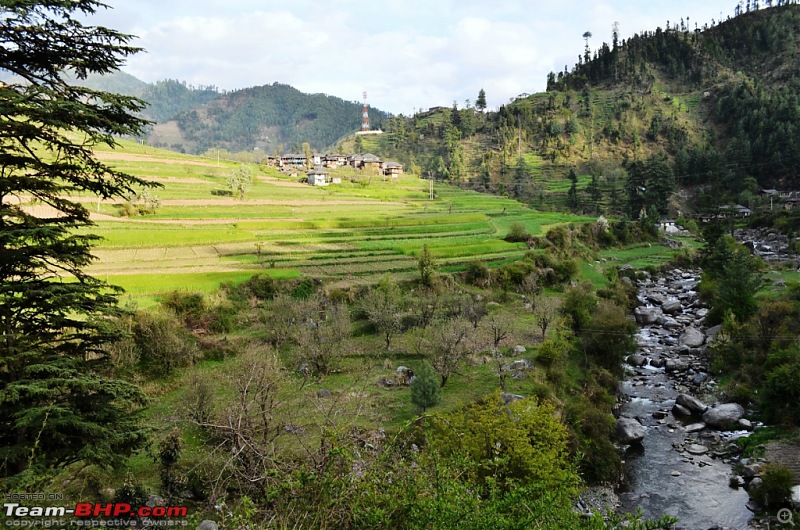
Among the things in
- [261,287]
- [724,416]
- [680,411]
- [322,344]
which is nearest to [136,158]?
[261,287]

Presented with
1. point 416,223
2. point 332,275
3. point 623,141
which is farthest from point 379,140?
point 332,275

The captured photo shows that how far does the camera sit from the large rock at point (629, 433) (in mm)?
22891

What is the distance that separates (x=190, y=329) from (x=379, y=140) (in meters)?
138

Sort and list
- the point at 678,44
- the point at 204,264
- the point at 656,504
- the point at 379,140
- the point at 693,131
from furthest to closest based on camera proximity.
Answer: the point at 379,140 → the point at 678,44 → the point at 693,131 → the point at 204,264 → the point at 656,504

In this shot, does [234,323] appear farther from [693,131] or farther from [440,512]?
[693,131]

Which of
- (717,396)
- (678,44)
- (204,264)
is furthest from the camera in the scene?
(678,44)

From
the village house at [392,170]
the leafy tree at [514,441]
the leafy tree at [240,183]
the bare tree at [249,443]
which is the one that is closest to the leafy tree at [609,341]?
the leafy tree at [514,441]

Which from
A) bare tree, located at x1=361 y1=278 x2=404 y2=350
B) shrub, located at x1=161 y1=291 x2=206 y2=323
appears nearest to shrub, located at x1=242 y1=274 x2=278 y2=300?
shrub, located at x1=161 y1=291 x2=206 y2=323

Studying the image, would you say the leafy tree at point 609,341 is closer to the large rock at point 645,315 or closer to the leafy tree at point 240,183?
the large rock at point 645,315

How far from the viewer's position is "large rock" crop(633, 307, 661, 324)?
132 feet

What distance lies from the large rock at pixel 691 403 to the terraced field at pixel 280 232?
846 inches

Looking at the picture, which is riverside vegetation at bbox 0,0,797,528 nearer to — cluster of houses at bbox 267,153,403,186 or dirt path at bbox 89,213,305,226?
dirt path at bbox 89,213,305,226

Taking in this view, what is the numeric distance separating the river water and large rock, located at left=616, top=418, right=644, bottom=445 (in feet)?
1.26

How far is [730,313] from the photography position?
32.1 meters
